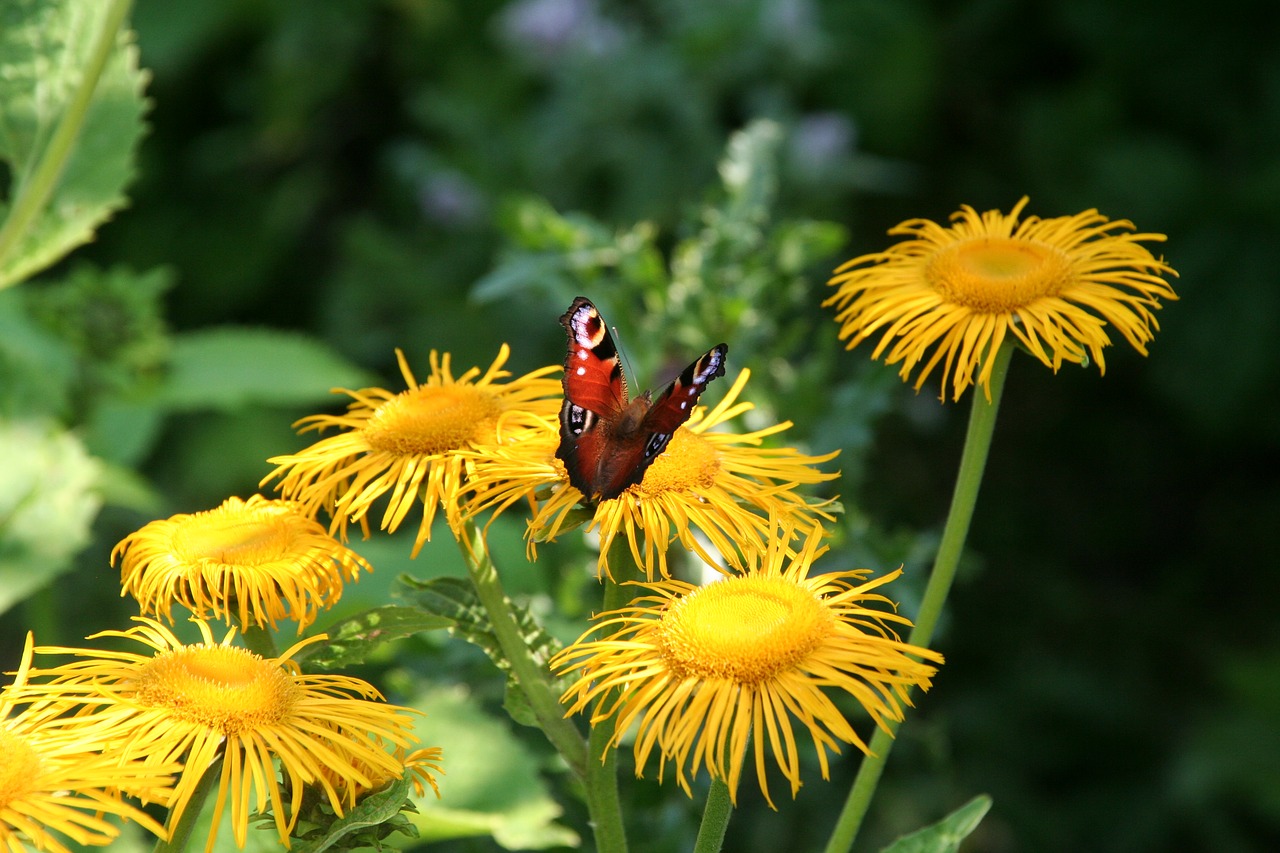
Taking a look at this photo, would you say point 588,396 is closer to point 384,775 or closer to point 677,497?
point 677,497

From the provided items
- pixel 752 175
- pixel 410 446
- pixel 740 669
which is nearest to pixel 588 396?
pixel 410 446

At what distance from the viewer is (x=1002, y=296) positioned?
3.43ft

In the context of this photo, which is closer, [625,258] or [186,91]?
[625,258]

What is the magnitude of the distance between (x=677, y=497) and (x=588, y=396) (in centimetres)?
11

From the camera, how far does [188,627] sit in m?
1.23

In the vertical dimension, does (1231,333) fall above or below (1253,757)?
above

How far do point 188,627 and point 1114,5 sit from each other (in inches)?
119

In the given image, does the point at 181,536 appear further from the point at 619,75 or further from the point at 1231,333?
the point at 1231,333

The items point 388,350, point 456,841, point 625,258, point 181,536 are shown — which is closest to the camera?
point 181,536

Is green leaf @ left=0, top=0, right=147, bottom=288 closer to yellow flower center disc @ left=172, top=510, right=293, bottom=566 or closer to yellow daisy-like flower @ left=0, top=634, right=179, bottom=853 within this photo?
yellow flower center disc @ left=172, top=510, right=293, bottom=566

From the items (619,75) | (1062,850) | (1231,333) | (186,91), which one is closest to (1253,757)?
(1062,850)

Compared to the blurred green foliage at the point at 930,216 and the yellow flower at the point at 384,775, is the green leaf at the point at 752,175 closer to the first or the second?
the blurred green foliage at the point at 930,216

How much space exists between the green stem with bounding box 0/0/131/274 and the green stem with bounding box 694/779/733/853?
0.67 metres

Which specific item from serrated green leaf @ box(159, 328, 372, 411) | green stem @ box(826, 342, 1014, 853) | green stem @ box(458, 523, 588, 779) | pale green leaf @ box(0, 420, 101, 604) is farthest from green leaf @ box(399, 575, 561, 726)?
serrated green leaf @ box(159, 328, 372, 411)
